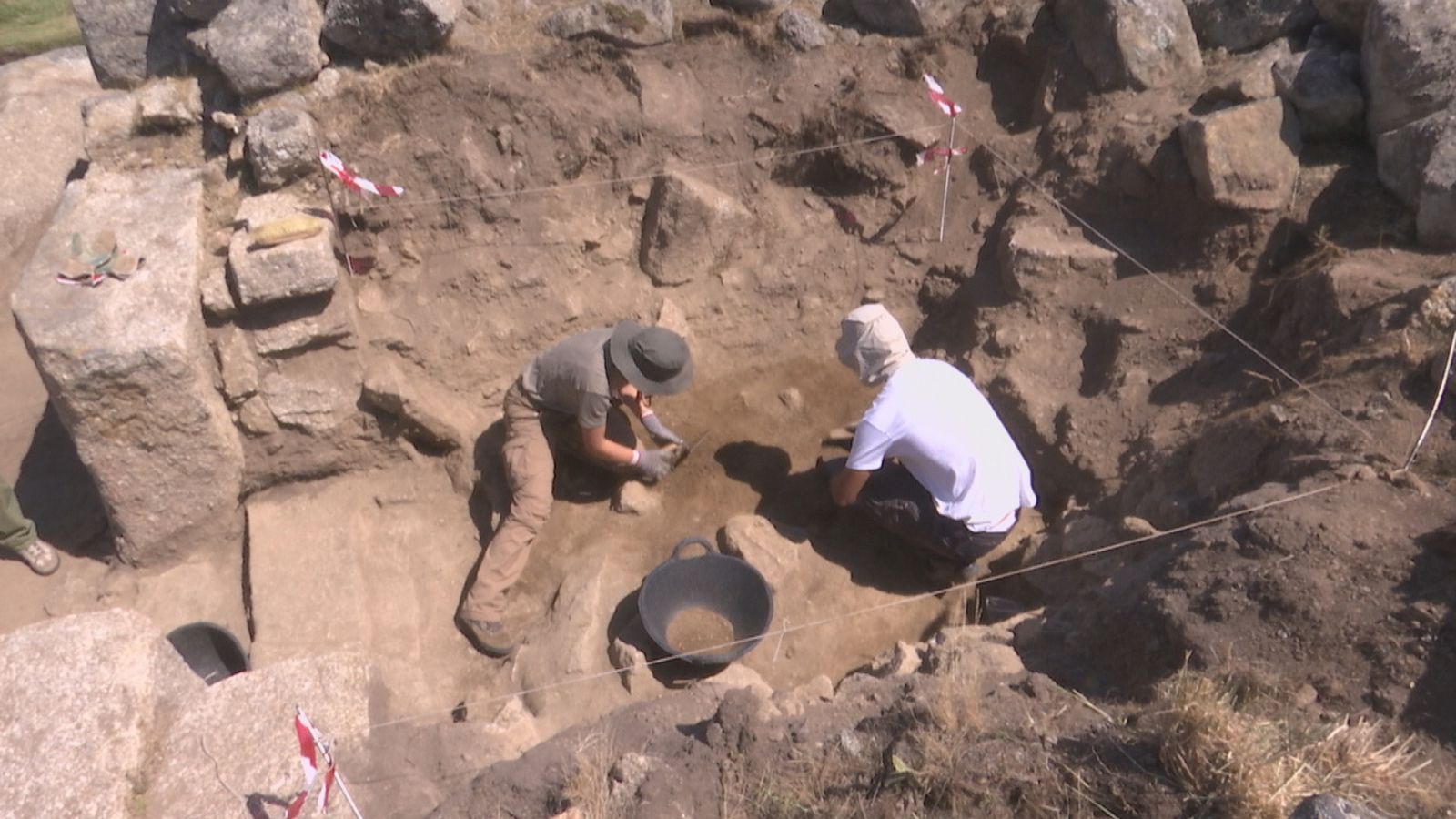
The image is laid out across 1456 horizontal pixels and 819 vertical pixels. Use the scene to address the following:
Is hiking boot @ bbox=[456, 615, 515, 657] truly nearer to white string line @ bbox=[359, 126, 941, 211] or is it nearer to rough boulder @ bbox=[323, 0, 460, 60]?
white string line @ bbox=[359, 126, 941, 211]

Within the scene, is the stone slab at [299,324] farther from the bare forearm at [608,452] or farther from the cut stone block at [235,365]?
the bare forearm at [608,452]

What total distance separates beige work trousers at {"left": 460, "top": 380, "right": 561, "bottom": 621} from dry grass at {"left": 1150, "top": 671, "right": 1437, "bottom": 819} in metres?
3.10

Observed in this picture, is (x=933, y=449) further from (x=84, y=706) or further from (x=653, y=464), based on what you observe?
(x=84, y=706)

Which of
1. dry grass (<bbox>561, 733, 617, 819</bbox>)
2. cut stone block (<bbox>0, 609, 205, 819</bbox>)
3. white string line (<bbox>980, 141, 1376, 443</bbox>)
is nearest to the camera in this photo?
dry grass (<bbox>561, 733, 617, 819</bbox>)

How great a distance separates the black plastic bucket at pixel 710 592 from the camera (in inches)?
179

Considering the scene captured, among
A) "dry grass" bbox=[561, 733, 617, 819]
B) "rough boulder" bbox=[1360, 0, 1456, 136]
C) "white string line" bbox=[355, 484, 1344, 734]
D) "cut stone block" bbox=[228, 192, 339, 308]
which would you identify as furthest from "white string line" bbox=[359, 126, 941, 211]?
"dry grass" bbox=[561, 733, 617, 819]

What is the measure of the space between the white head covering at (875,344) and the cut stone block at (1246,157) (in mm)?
1995

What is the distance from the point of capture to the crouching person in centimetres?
453

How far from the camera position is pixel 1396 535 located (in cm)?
333

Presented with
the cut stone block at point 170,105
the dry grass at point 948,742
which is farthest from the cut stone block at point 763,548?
the cut stone block at point 170,105

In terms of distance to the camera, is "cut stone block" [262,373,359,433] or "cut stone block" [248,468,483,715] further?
"cut stone block" [262,373,359,433]

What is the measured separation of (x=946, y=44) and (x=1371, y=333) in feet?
10.5

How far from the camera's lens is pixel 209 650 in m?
4.82

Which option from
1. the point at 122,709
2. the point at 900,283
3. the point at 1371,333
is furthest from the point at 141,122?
the point at 1371,333
